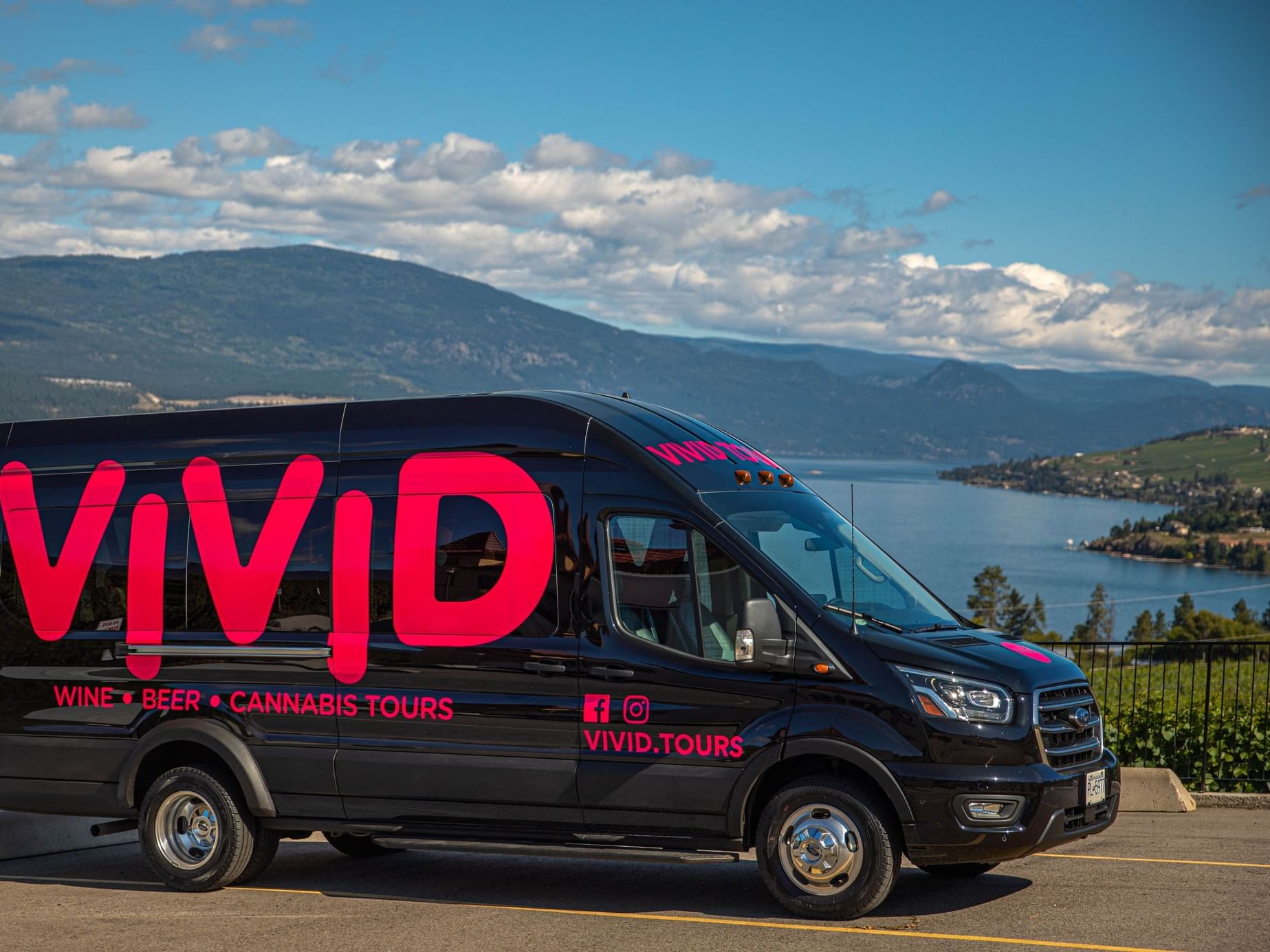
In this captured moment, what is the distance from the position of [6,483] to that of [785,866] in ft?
18.7

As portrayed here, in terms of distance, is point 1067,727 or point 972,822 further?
point 1067,727

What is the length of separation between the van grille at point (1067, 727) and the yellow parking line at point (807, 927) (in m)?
0.89

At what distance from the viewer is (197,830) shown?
8484 millimetres

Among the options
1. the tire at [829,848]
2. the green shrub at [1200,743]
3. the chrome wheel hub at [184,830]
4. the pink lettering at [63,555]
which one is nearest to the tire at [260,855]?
the chrome wheel hub at [184,830]

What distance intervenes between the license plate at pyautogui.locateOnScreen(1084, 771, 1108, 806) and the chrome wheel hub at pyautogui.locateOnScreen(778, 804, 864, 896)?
1192 millimetres

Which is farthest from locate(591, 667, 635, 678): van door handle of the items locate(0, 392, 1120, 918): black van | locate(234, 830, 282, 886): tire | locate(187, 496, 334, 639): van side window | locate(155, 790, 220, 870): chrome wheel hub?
locate(155, 790, 220, 870): chrome wheel hub

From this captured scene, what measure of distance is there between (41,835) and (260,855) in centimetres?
243

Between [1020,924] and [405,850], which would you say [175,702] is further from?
[1020,924]

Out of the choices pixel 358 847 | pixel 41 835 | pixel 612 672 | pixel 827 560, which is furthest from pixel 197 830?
pixel 827 560

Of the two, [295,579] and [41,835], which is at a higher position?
[295,579]

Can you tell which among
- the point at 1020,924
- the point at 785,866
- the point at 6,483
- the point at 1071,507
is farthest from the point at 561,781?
the point at 1071,507

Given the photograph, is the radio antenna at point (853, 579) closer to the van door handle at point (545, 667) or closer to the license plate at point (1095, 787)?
the license plate at point (1095, 787)

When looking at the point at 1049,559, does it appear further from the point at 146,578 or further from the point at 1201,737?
the point at 146,578

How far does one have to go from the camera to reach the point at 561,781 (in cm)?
750
